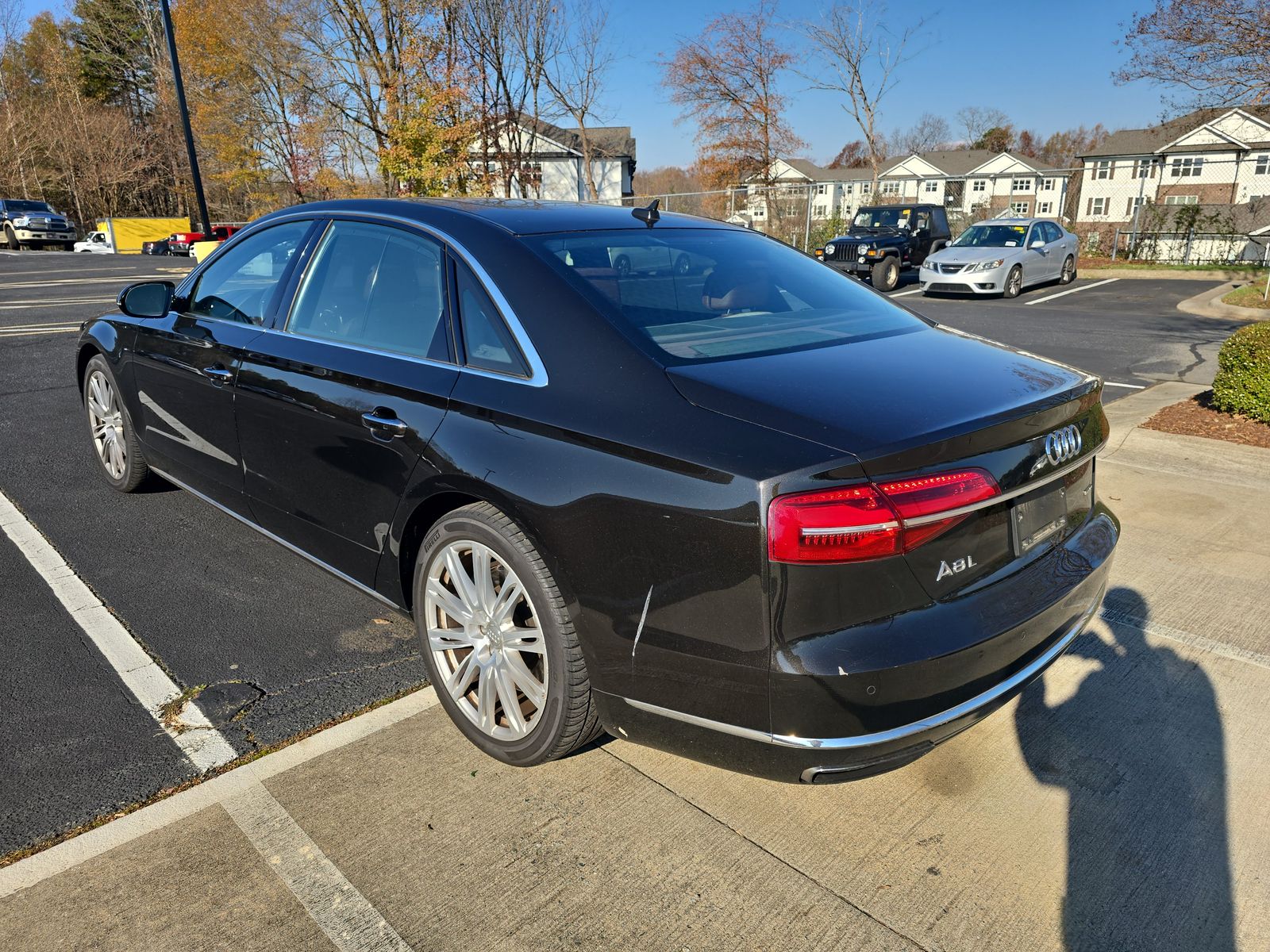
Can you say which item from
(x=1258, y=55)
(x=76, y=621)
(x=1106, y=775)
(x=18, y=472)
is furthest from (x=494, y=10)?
(x=1106, y=775)

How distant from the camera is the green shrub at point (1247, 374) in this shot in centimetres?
620

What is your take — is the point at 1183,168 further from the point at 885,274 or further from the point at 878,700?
the point at 878,700

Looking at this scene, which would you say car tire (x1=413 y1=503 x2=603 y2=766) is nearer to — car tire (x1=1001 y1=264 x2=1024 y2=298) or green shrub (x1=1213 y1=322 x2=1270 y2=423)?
green shrub (x1=1213 y1=322 x2=1270 y2=423)

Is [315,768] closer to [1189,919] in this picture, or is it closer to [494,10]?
[1189,919]

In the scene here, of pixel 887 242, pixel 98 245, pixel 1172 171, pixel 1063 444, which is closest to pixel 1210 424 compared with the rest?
pixel 1063 444

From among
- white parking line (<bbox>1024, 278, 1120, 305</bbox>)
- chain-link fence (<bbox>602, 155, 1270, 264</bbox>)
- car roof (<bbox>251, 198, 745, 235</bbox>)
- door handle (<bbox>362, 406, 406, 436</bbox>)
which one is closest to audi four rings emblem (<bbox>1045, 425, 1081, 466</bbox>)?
car roof (<bbox>251, 198, 745, 235</bbox>)

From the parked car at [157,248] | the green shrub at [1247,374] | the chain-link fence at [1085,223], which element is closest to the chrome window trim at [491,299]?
the green shrub at [1247,374]

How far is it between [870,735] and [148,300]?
3940 millimetres

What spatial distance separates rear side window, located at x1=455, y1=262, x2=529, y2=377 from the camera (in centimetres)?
249

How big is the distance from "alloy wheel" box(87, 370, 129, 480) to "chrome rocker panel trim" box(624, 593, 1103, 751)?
3.87 metres

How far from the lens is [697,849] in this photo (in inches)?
90.7

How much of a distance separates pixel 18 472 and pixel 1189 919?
20.4 feet

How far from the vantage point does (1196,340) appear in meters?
11.7

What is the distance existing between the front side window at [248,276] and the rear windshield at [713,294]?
52.9 inches
